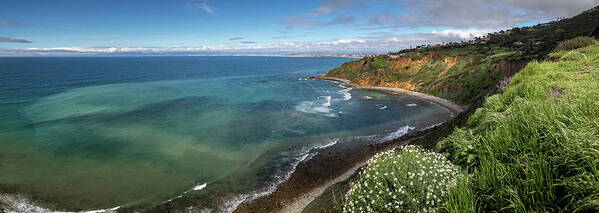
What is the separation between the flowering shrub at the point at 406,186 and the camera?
233 inches

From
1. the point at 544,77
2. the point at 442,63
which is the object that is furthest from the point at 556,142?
A: the point at 442,63

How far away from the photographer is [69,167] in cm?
2141

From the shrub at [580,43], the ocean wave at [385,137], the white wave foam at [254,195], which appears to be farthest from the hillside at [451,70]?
the white wave foam at [254,195]

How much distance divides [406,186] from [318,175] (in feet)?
47.3

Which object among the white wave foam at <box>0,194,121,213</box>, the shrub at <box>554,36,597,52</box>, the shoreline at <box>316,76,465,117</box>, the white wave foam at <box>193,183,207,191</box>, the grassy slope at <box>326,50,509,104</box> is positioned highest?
the shrub at <box>554,36,597,52</box>

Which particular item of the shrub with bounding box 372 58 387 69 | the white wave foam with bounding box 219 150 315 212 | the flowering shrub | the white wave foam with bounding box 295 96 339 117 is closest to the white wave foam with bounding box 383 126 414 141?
the white wave foam with bounding box 295 96 339 117

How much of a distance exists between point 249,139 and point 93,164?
14105 mm

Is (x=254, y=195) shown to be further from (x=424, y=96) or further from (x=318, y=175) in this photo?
(x=424, y=96)

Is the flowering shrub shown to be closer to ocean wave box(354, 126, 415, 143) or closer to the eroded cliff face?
ocean wave box(354, 126, 415, 143)

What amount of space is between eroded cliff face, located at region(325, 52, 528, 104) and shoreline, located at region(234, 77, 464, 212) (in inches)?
1150

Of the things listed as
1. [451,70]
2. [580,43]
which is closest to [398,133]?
[580,43]

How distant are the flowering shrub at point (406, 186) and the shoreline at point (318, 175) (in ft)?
33.7

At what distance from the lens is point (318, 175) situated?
812 inches

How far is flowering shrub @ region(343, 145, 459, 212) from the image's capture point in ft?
19.4
